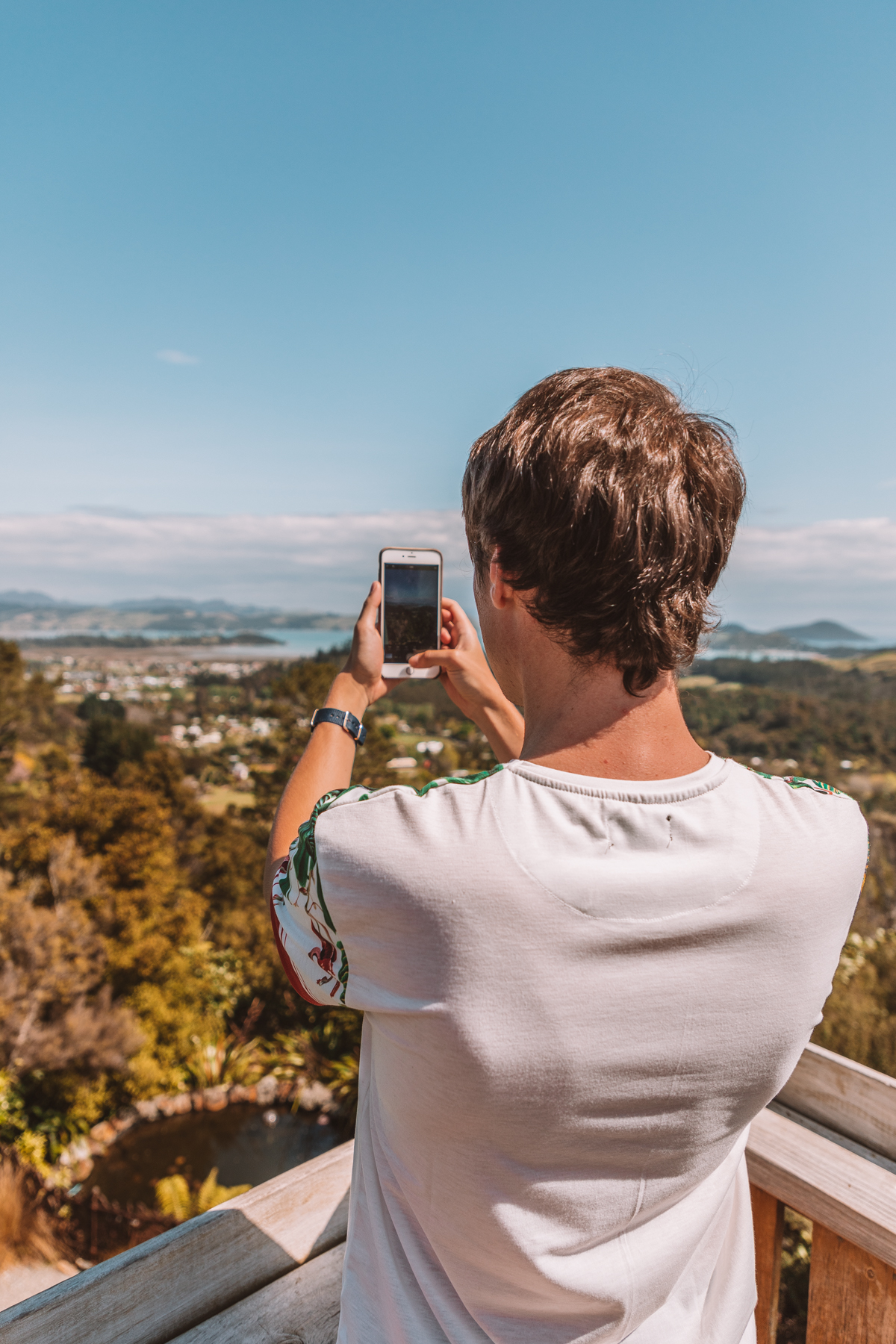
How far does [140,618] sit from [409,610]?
61.3 metres

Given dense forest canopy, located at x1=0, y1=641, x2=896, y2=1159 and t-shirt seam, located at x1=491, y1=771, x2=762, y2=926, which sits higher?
t-shirt seam, located at x1=491, y1=771, x2=762, y2=926

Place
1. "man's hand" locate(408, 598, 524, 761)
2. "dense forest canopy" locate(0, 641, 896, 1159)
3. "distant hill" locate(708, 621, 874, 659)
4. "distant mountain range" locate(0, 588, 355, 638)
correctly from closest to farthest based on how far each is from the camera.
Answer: "man's hand" locate(408, 598, 524, 761), "dense forest canopy" locate(0, 641, 896, 1159), "distant hill" locate(708, 621, 874, 659), "distant mountain range" locate(0, 588, 355, 638)

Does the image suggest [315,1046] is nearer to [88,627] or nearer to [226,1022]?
[226,1022]

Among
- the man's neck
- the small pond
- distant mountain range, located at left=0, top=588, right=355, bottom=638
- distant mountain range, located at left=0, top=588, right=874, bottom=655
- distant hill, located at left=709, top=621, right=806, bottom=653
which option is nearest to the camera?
the man's neck

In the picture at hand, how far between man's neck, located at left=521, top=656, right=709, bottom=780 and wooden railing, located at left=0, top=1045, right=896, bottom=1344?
899 mm

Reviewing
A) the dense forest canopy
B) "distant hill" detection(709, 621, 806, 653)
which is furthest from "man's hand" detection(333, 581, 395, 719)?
"distant hill" detection(709, 621, 806, 653)

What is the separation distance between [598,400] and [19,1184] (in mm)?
9674

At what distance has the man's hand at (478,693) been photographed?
1.13 m

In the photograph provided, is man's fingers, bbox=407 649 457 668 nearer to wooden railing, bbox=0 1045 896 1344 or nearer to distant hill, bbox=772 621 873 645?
wooden railing, bbox=0 1045 896 1344

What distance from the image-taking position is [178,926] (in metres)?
12.1

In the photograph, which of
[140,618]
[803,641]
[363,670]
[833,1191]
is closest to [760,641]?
[803,641]

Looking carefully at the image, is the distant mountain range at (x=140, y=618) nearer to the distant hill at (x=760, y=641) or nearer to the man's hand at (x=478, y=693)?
the distant hill at (x=760, y=641)

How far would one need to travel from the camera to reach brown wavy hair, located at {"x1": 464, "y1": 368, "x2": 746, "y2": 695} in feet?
2.35

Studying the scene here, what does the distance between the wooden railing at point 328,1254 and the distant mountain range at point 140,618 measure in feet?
149
